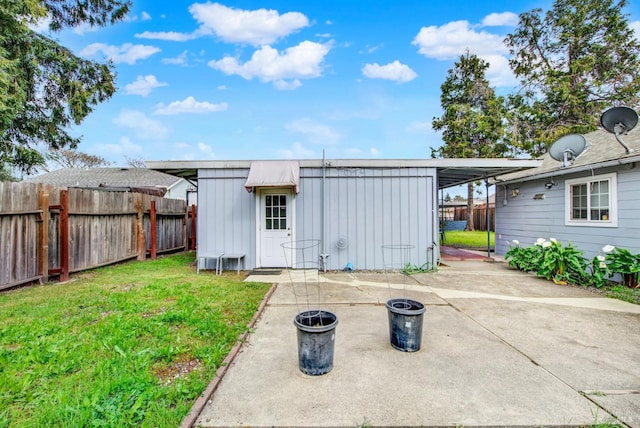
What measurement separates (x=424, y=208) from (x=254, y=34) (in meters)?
8.76

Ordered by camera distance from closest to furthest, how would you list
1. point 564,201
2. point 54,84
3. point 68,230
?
point 68,230, point 564,201, point 54,84

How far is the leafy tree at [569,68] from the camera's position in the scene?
14.0m

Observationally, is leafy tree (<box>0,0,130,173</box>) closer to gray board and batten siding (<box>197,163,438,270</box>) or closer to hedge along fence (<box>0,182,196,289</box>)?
hedge along fence (<box>0,182,196,289</box>)

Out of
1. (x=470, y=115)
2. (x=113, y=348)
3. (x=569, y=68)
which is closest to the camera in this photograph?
(x=113, y=348)

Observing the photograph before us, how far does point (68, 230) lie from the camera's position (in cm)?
586

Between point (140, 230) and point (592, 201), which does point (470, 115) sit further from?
point (140, 230)

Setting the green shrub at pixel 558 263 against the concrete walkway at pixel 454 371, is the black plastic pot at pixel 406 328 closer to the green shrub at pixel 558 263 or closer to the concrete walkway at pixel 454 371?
the concrete walkway at pixel 454 371

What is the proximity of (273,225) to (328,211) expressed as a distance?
1.41 meters

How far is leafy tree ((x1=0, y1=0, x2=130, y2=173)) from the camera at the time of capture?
31.0 feet

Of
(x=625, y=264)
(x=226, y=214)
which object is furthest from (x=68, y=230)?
(x=625, y=264)

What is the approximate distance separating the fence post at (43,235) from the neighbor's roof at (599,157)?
11034 millimetres

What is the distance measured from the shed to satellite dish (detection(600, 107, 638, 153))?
6.09 ft

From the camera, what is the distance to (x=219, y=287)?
5344mm

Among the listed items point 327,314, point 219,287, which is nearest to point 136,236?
point 219,287
